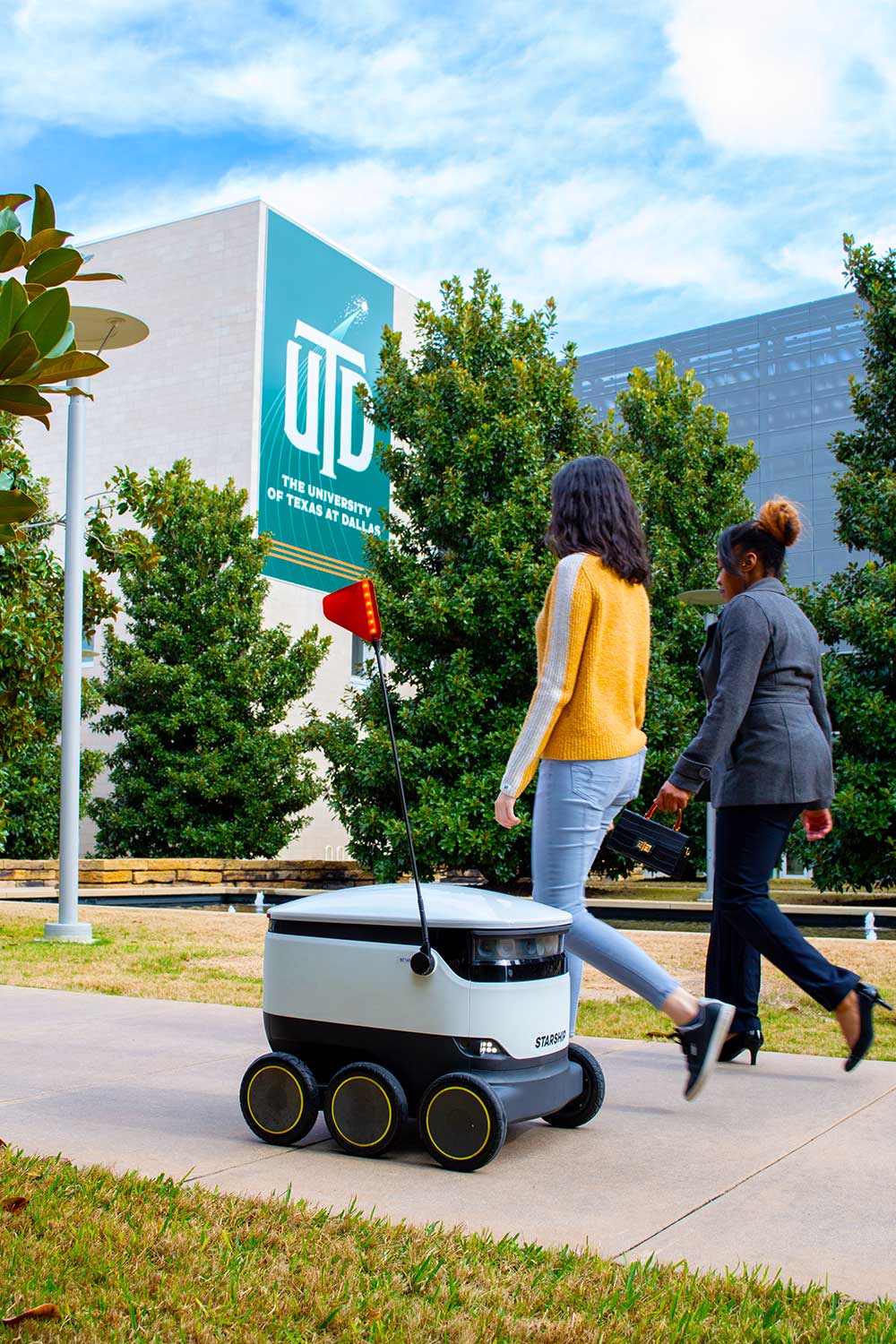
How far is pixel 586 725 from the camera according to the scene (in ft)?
12.3

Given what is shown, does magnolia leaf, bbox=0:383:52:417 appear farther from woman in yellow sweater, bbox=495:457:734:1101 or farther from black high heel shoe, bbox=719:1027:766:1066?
black high heel shoe, bbox=719:1027:766:1066

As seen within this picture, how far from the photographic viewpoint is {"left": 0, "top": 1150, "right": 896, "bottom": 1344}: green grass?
2.04 m

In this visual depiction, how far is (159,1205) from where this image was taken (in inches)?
105

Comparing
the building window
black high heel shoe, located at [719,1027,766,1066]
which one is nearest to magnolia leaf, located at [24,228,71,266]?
black high heel shoe, located at [719,1027,766,1066]

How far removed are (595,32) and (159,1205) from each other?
650cm

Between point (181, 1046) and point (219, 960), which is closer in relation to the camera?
point (181, 1046)

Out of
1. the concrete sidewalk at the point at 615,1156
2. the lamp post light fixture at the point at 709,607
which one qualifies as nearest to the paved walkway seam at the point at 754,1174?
the concrete sidewalk at the point at 615,1156

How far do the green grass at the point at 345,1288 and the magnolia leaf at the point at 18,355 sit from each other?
1.63 metres

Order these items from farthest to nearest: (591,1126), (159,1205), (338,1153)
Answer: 1. (591,1126)
2. (338,1153)
3. (159,1205)

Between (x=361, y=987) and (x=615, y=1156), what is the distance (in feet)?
2.72

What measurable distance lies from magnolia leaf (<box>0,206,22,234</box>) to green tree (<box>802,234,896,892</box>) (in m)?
12.7

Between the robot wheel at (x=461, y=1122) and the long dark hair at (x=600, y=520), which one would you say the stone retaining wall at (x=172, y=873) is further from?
the robot wheel at (x=461, y=1122)

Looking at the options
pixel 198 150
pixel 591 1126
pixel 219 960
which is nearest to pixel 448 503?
pixel 198 150

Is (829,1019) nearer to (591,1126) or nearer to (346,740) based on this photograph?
(591,1126)
